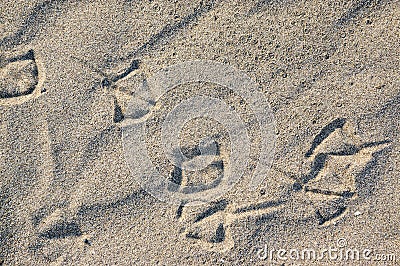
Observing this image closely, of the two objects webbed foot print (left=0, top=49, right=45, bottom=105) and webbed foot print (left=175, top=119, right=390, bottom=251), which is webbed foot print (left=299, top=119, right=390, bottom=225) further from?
webbed foot print (left=0, top=49, right=45, bottom=105)

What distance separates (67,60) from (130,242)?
1.09 metres

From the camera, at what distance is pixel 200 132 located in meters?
1.93

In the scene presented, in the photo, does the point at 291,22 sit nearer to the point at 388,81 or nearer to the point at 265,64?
the point at 265,64

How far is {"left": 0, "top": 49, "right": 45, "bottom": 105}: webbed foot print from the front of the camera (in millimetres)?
1862

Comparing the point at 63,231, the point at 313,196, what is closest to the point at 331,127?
the point at 313,196

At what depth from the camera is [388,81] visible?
1912mm

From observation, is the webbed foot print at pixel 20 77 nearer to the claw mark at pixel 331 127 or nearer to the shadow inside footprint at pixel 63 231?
the shadow inside footprint at pixel 63 231

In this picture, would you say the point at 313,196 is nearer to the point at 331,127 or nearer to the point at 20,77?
the point at 331,127

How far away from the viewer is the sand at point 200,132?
1883 mm

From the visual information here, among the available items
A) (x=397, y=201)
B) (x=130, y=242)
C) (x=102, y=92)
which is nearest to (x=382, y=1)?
(x=397, y=201)

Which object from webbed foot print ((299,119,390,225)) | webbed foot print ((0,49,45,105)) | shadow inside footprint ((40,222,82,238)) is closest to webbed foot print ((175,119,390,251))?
webbed foot print ((299,119,390,225))

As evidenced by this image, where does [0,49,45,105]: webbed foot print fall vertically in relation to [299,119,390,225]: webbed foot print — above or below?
above

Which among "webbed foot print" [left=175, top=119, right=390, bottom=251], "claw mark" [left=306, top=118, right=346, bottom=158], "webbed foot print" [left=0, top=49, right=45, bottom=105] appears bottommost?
"webbed foot print" [left=175, top=119, right=390, bottom=251]

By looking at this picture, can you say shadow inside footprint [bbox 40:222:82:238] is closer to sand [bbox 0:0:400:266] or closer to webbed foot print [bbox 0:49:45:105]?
sand [bbox 0:0:400:266]
